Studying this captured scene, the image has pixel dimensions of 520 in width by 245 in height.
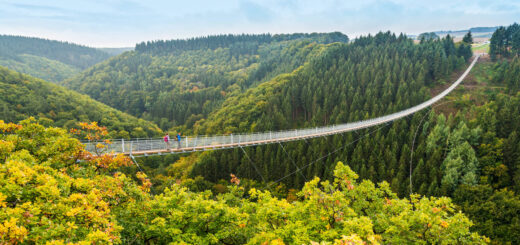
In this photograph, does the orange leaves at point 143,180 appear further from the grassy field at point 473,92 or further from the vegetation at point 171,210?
the grassy field at point 473,92

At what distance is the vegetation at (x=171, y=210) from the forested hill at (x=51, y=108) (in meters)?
55.7

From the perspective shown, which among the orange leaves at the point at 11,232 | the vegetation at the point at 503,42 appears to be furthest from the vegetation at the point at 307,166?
the vegetation at the point at 503,42

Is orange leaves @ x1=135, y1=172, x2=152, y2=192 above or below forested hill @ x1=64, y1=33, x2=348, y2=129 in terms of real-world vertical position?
below

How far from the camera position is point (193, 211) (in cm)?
1134

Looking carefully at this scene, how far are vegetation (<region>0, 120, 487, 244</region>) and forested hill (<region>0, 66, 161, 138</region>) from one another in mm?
55707

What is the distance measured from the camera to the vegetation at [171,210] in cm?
823

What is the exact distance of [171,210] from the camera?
37.3ft

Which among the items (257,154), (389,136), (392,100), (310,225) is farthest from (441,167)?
(310,225)

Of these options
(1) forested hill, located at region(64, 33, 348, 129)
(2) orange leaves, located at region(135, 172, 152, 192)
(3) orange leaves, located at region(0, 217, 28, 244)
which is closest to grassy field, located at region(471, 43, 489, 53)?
(1) forested hill, located at region(64, 33, 348, 129)

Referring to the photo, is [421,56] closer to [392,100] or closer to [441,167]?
[392,100]

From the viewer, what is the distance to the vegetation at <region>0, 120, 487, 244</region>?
823 cm

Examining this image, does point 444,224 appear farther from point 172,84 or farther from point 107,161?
point 172,84

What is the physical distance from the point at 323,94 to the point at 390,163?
32.9 m

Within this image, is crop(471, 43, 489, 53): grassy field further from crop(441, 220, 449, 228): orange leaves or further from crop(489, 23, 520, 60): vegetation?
crop(441, 220, 449, 228): orange leaves
